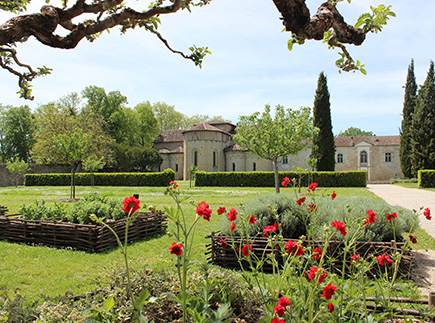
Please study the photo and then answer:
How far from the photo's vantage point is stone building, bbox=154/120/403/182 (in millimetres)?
40156

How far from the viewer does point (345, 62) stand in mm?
2428

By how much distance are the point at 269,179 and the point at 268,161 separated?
13044mm

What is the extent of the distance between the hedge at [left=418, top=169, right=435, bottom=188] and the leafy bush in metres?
22.6

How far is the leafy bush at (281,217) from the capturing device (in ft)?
17.2

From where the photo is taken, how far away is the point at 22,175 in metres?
34.3

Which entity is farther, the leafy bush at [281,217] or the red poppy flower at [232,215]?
the leafy bush at [281,217]

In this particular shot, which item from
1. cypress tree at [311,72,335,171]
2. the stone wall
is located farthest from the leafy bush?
the stone wall

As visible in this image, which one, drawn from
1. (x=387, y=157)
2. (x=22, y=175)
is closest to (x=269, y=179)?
(x=387, y=157)

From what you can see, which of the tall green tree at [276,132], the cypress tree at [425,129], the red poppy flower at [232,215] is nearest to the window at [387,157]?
the cypress tree at [425,129]

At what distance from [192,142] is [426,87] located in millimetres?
27386

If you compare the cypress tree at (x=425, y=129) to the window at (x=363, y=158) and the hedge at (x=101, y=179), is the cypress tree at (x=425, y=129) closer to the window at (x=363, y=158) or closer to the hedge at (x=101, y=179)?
the window at (x=363, y=158)

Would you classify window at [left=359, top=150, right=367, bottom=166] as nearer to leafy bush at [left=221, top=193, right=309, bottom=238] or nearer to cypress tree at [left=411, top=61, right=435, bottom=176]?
cypress tree at [left=411, top=61, right=435, bottom=176]

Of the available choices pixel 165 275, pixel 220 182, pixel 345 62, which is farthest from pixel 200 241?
pixel 220 182

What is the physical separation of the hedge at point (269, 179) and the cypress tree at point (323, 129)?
4.92 metres
